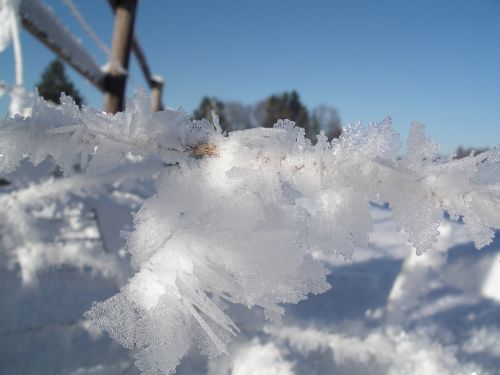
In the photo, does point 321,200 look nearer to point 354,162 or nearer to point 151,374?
point 354,162

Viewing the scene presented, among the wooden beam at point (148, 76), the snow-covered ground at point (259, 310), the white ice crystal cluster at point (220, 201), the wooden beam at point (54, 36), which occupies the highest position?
the wooden beam at point (148, 76)

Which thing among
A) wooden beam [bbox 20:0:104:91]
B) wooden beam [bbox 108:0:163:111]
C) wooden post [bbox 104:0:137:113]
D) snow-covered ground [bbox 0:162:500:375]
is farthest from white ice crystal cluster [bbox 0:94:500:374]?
wooden beam [bbox 108:0:163:111]

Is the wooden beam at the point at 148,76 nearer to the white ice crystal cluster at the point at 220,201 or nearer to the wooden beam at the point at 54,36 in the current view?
the wooden beam at the point at 54,36

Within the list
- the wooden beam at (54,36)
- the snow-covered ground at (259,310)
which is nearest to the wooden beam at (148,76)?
the wooden beam at (54,36)

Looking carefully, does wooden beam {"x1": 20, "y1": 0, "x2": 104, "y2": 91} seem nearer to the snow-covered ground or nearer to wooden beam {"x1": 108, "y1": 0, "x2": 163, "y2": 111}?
the snow-covered ground

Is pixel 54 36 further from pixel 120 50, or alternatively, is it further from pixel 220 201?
pixel 220 201
